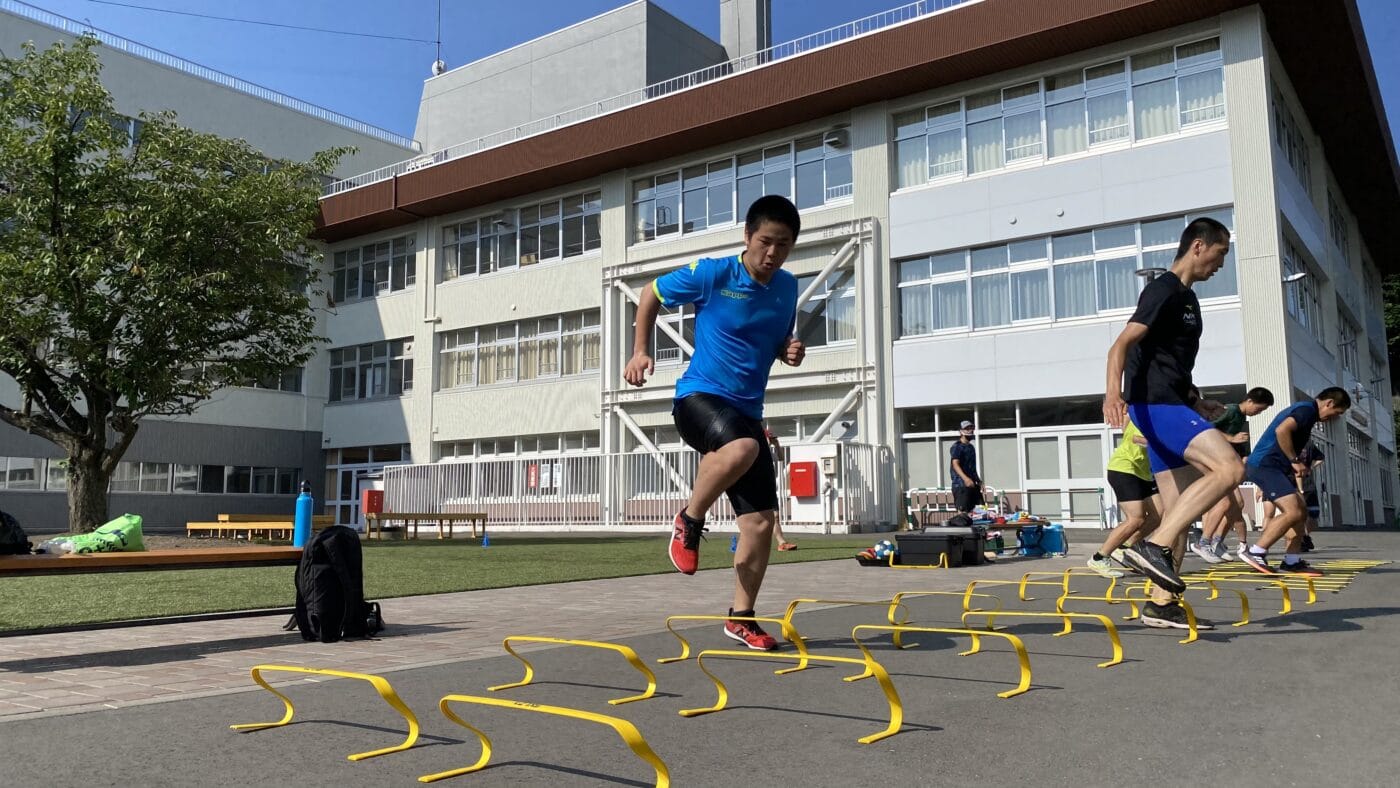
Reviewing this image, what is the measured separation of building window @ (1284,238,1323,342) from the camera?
23311 millimetres

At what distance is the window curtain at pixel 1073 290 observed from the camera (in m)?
23.6

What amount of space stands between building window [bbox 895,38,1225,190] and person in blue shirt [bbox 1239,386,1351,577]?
15.2 meters

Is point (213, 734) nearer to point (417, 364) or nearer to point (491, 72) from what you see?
point (417, 364)

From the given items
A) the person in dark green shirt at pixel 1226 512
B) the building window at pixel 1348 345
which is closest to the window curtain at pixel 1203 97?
the building window at pixel 1348 345

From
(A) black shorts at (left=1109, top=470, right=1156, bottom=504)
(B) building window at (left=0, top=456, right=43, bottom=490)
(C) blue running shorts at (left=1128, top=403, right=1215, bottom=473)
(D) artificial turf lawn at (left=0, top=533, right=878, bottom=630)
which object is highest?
(B) building window at (left=0, top=456, right=43, bottom=490)

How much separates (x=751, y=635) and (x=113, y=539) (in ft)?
16.5

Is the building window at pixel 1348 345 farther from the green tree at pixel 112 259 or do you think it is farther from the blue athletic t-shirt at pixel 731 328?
the blue athletic t-shirt at pixel 731 328

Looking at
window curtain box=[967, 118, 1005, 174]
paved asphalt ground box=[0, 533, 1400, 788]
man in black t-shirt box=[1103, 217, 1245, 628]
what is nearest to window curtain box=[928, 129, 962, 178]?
window curtain box=[967, 118, 1005, 174]

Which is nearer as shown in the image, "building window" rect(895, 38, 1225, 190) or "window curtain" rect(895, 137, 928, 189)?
"building window" rect(895, 38, 1225, 190)

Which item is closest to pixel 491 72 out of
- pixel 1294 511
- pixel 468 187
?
pixel 468 187

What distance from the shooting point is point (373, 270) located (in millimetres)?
38875

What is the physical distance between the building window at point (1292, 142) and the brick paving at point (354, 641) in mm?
18962

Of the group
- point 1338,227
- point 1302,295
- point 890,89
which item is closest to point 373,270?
point 890,89

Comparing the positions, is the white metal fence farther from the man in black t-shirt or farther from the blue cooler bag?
the man in black t-shirt
